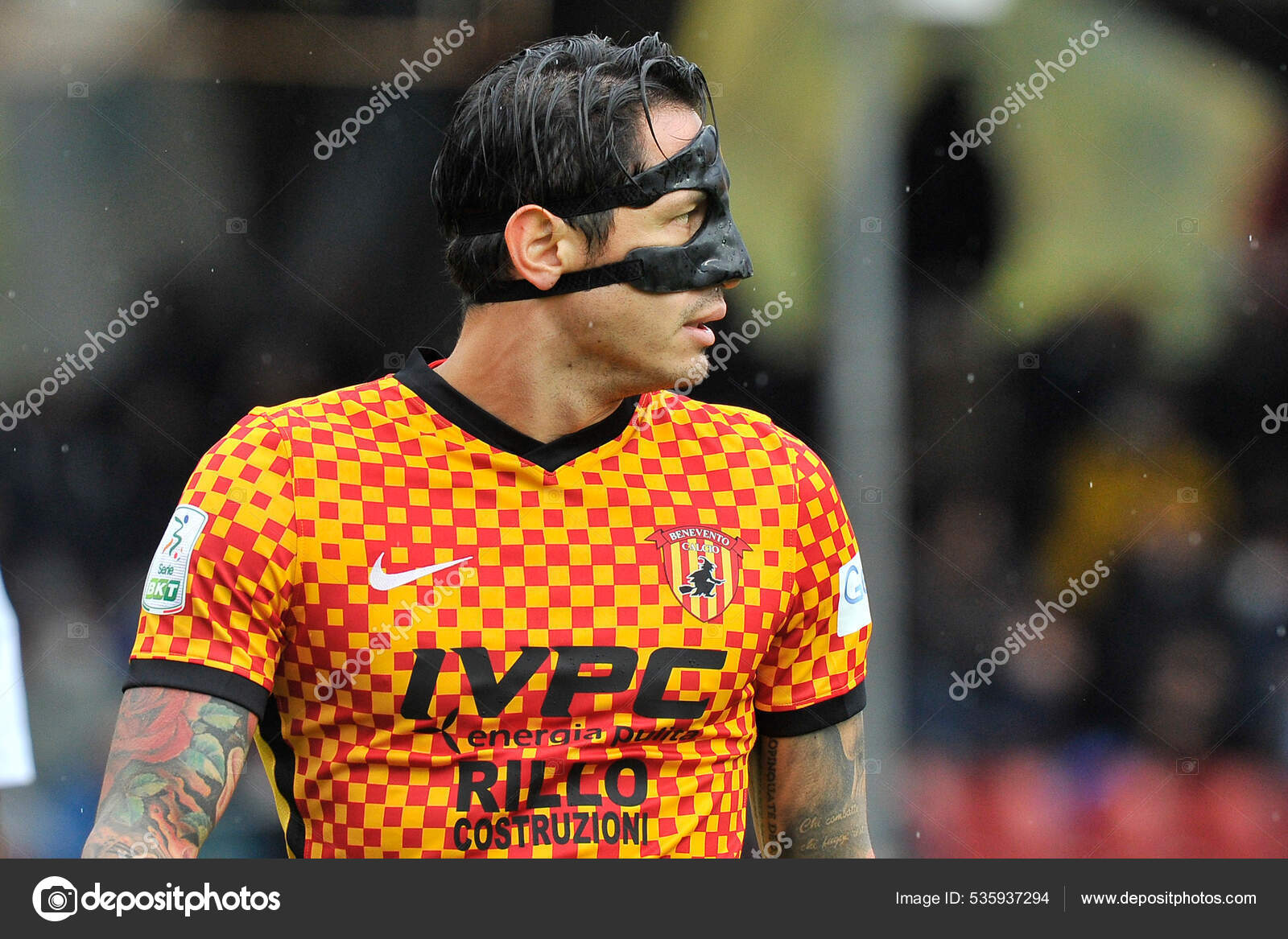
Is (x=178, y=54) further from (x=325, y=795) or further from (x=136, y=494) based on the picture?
(x=325, y=795)

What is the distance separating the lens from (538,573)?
213cm

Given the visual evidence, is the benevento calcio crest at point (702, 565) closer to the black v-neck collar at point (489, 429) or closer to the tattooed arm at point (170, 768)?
the black v-neck collar at point (489, 429)

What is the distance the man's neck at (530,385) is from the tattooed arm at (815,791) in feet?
2.11

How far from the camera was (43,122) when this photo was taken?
4211mm

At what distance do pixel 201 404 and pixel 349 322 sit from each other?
53 cm

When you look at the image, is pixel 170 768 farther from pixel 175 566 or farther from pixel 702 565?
pixel 702 565

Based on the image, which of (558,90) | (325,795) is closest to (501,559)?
(325,795)

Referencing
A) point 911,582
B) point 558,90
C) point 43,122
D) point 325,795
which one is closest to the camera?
point 325,795

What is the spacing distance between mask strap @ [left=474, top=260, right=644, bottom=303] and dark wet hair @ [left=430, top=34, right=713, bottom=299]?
2 cm

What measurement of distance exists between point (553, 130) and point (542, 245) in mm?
187

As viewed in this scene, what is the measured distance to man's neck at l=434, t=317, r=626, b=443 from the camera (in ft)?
7.32

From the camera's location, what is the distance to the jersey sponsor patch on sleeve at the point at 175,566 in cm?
195
